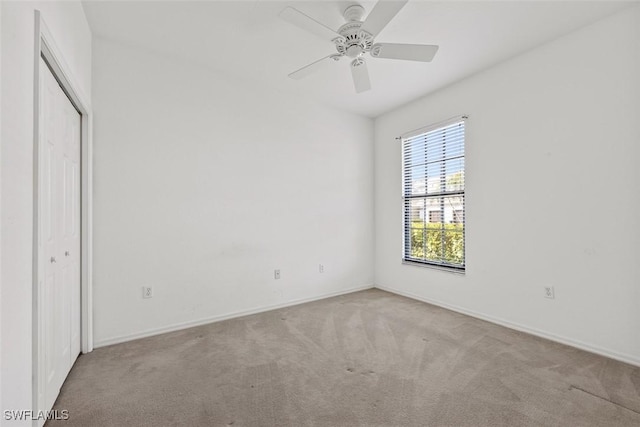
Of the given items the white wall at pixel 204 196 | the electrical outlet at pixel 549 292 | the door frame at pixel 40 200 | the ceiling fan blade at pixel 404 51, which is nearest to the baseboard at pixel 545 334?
the electrical outlet at pixel 549 292

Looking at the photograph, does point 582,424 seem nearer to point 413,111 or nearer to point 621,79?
point 621,79

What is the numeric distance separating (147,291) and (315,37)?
281 centimetres

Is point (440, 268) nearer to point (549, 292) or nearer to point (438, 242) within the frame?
point (438, 242)

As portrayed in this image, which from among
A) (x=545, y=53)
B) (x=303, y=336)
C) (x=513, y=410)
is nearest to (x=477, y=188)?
(x=545, y=53)

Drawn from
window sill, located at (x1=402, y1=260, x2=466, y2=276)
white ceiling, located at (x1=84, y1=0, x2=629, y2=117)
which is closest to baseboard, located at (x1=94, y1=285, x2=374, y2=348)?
window sill, located at (x1=402, y1=260, x2=466, y2=276)

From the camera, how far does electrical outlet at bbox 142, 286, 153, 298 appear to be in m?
2.78

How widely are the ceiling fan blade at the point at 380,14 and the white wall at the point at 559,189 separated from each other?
5.91 ft

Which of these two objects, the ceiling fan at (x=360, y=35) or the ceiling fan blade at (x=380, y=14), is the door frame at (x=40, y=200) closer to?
the ceiling fan at (x=360, y=35)

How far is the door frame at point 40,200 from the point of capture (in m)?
1.28

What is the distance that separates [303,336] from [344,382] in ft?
2.78

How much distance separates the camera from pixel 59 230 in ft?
6.29

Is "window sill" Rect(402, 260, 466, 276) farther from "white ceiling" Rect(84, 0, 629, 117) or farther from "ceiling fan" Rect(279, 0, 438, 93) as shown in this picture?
"ceiling fan" Rect(279, 0, 438, 93)

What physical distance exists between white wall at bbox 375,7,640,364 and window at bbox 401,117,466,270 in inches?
6.2

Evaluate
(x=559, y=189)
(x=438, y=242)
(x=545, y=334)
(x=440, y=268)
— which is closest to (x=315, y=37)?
(x=559, y=189)
